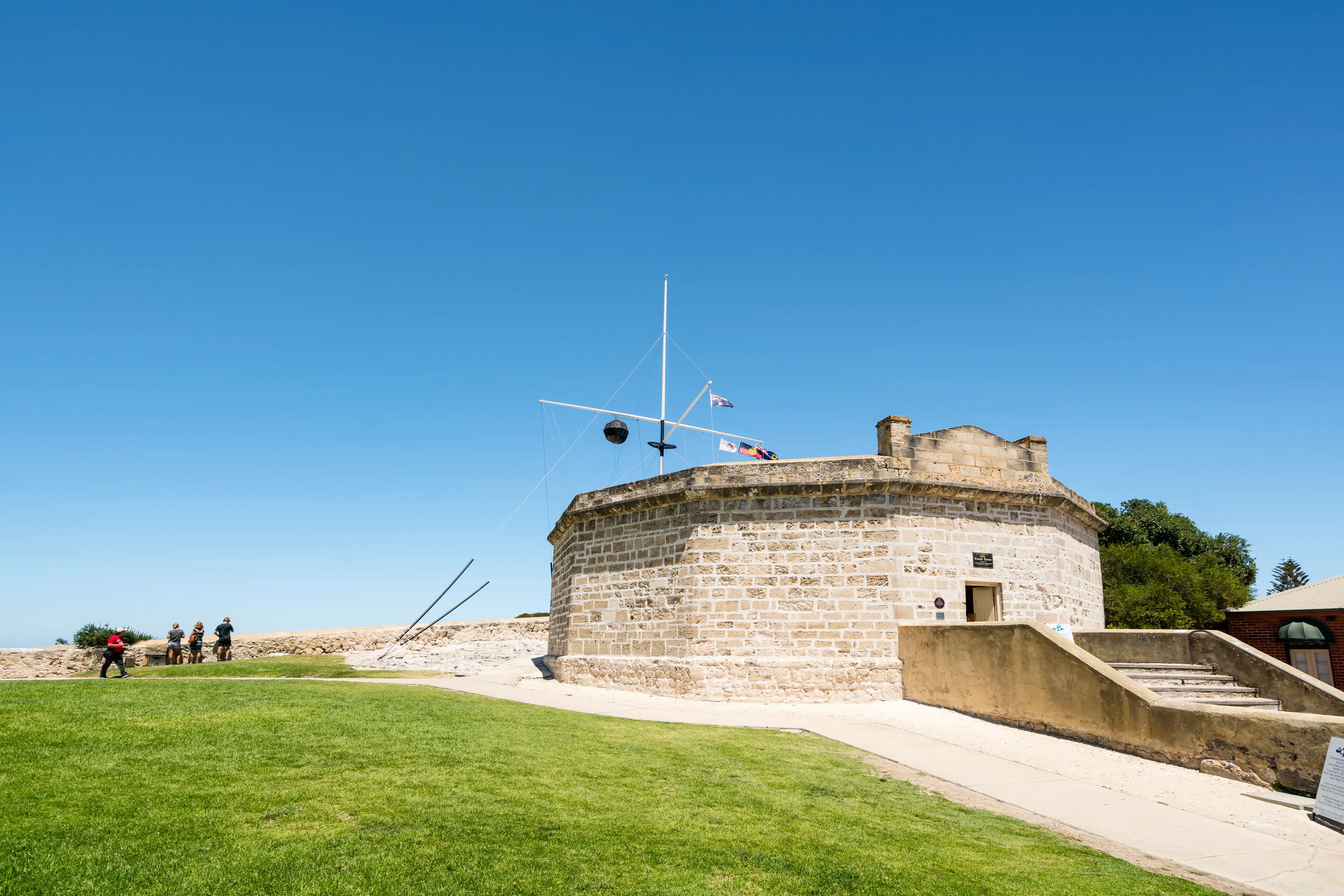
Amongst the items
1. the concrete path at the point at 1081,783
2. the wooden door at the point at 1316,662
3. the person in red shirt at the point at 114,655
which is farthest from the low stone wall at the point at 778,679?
the wooden door at the point at 1316,662

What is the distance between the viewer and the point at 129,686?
39.7 ft

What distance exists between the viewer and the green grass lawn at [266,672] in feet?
57.2

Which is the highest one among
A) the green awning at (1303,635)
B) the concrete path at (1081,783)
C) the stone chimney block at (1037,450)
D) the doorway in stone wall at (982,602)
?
the stone chimney block at (1037,450)

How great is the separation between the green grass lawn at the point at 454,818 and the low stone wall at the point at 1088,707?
3777 millimetres

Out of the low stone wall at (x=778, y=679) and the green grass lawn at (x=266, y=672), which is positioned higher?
the low stone wall at (x=778, y=679)

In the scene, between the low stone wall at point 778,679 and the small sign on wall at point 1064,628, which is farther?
the small sign on wall at point 1064,628

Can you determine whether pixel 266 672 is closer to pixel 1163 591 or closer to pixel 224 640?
pixel 224 640

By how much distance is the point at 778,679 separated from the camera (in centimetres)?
1441

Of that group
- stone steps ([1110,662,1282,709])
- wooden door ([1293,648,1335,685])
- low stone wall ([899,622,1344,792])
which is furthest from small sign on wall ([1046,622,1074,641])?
wooden door ([1293,648,1335,685])

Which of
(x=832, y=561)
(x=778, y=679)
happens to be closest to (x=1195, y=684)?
(x=832, y=561)

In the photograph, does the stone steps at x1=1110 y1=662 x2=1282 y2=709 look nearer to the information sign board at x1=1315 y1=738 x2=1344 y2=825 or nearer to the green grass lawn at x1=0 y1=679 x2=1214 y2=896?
the information sign board at x1=1315 y1=738 x2=1344 y2=825

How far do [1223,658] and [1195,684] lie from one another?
99cm

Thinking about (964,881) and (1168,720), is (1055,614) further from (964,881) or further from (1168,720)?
(964,881)

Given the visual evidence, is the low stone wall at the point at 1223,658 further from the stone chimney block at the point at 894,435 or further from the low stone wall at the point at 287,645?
the low stone wall at the point at 287,645
